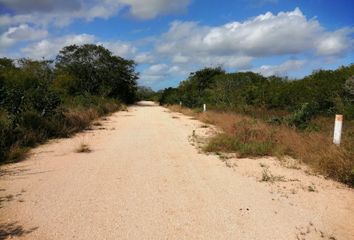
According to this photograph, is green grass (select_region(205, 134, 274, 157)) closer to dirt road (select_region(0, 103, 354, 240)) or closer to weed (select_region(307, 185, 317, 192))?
dirt road (select_region(0, 103, 354, 240))

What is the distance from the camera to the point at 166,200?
20.0 ft

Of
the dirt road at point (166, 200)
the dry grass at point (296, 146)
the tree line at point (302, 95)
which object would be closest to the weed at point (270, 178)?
the dirt road at point (166, 200)

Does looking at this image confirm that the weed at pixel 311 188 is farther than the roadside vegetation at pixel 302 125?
No

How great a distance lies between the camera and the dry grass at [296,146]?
291 inches

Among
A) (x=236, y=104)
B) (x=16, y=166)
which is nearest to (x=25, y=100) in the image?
(x=16, y=166)

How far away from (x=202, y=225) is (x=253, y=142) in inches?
251

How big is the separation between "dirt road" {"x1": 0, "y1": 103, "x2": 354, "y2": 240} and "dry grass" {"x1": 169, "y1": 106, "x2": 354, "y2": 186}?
353 millimetres

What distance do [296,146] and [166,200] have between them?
16.2 ft

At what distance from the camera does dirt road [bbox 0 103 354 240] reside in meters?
4.84

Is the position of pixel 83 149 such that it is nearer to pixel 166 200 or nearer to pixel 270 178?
pixel 166 200

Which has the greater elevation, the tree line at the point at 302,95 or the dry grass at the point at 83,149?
the tree line at the point at 302,95

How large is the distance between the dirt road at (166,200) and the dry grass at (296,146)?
353mm

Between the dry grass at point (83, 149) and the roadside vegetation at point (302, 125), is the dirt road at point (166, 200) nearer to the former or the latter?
the roadside vegetation at point (302, 125)

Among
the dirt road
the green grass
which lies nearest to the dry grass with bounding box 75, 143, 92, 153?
the dirt road
